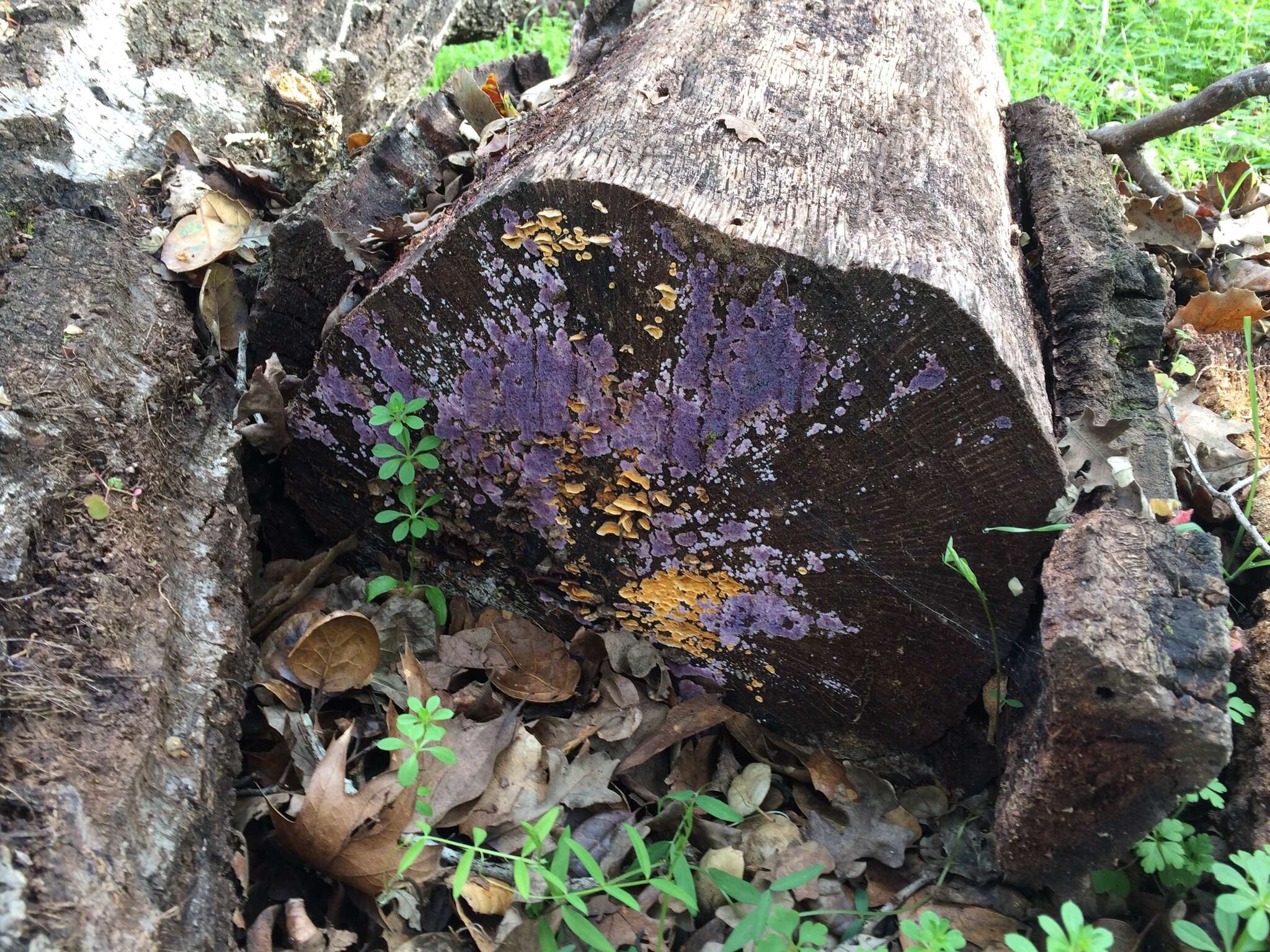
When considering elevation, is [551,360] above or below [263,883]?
above

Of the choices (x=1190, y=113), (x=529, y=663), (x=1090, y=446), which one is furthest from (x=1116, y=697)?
(x=1190, y=113)

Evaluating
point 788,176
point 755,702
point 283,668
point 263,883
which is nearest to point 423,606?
point 283,668

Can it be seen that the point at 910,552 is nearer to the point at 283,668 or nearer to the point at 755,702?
the point at 755,702

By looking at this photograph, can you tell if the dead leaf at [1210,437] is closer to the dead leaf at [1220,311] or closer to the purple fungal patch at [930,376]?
the dead leaf at [1220,311]

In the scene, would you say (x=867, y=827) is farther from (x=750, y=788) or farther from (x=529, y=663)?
(x=529, y=663)

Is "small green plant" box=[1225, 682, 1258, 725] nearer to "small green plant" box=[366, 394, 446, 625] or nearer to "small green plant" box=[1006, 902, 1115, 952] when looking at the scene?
"small green plant" box=[1006, 902, 1115, 952]

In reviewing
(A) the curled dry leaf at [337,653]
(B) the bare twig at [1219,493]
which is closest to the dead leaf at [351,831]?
(A) the curled dry leaf at [337,653]
